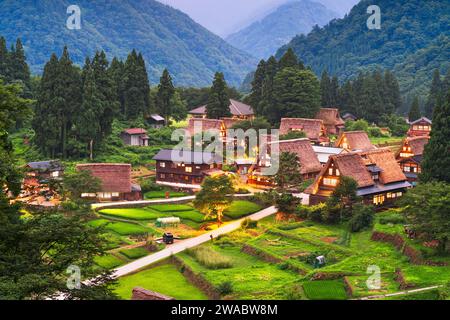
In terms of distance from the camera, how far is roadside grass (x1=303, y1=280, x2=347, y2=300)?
2448cm

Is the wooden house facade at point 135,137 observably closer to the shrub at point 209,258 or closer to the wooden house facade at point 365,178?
the wooden house facade at point 365,178

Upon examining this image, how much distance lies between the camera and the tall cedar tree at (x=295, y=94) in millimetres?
67062

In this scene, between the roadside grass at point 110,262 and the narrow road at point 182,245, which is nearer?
the narrow road at point 182,245

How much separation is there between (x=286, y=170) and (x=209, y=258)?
14993mm

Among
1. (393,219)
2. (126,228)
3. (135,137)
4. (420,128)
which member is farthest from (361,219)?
(420,128)

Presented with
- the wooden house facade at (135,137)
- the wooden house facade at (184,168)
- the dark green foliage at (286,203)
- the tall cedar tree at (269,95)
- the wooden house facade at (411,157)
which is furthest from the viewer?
the tall cedar tree at (269,95)

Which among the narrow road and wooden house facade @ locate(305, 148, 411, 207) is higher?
wooden house facade @ locate(305, 148, 411, 207)

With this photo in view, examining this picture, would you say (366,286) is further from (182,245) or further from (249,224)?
(249,224)

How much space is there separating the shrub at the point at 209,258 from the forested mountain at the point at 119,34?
396 ft

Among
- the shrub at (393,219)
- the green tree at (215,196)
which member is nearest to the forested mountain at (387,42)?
the green tree at (215,196)

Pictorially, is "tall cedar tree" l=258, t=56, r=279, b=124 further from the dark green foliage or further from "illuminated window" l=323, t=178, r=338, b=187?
the dark green foliage

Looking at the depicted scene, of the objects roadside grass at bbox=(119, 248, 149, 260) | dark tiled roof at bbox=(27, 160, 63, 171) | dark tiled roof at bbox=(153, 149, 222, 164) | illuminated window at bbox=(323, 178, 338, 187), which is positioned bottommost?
roadside grass at bbox=(119, 248, 149, 260)

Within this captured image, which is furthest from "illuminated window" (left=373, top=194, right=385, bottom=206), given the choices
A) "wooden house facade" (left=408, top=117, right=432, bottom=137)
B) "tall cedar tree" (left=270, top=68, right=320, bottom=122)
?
"tall cedar tree" (left=270, top=68, right=320, bottom=122)

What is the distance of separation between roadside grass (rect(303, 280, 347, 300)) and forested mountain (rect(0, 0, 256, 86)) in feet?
422
